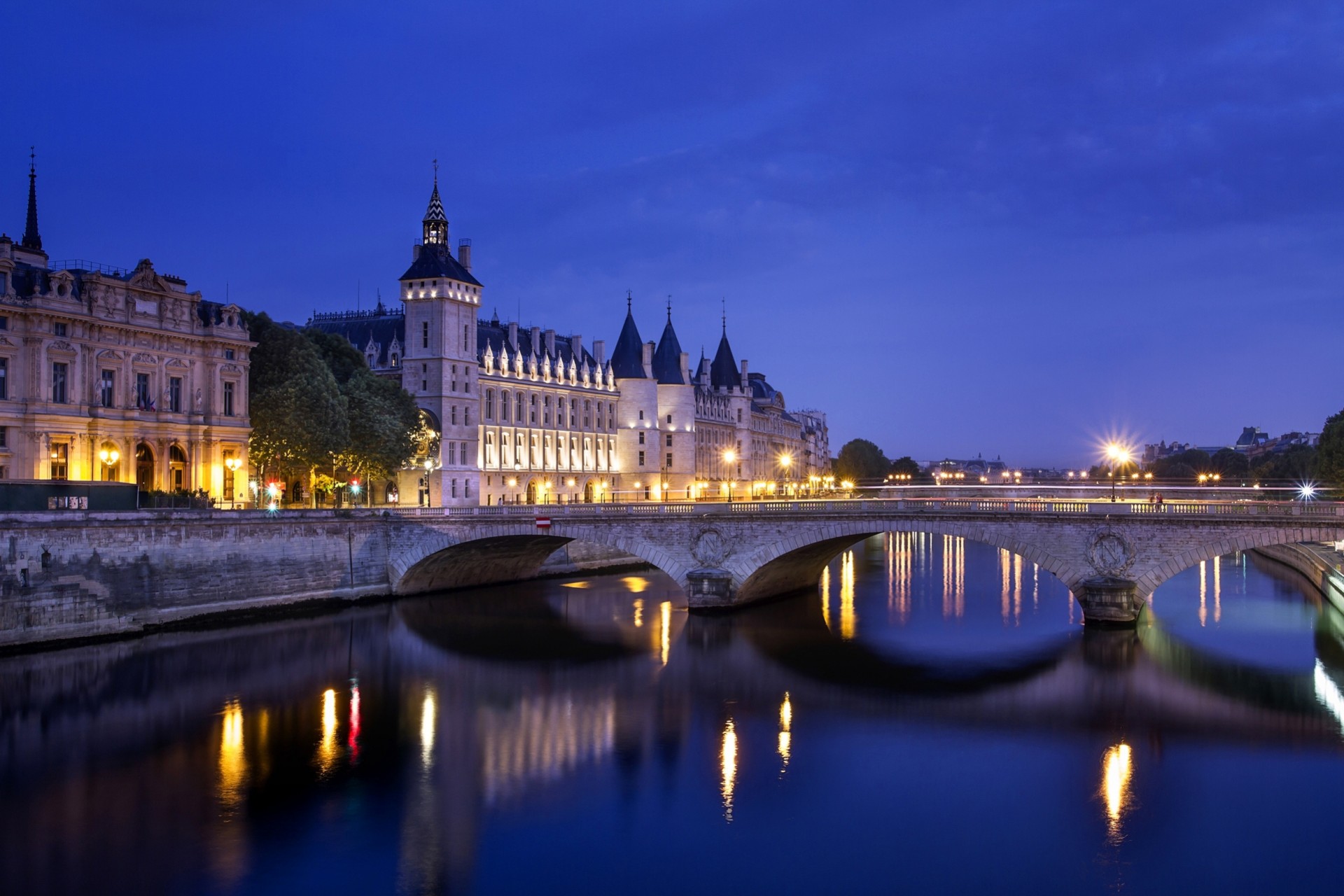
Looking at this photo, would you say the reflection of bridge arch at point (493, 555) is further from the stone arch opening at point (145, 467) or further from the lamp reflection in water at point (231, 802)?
the lamp reflection in water at point (231, 802)

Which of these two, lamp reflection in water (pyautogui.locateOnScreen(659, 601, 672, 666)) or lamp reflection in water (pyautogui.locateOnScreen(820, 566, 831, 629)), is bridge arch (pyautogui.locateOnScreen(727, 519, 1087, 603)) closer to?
lamp reflection in water (pyautogui.locateOnScreen(820, 566, 831, 629))

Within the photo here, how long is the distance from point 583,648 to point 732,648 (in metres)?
6.30

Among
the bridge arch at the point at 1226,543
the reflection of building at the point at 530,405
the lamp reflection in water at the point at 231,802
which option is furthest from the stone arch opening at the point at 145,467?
the bridge arch at the point at 1226,543

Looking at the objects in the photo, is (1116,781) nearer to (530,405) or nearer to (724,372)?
(530,405)

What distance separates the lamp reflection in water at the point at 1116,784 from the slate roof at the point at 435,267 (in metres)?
66.6

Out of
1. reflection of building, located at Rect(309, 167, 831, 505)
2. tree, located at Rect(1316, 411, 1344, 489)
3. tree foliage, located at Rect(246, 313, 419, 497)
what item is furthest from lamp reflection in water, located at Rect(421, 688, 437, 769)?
tree, located at Rect(1316, 411, 1344, 489)

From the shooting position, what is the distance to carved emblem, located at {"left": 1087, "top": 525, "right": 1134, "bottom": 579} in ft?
152

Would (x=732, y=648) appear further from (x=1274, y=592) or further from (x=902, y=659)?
(x=1274, y=592)

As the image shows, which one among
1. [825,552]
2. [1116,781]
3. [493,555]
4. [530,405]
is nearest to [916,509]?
[825,552]

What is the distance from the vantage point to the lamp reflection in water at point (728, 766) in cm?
2884

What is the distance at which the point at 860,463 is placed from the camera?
18612 cm

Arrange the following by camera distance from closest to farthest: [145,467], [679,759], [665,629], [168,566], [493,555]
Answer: [679,759] < [168,566] < [665,629] < [493,555] < [145,467]

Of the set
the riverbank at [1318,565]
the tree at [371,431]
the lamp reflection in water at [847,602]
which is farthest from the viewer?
the tree at [371,431]

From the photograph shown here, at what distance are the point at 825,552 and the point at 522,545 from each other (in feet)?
54.8
